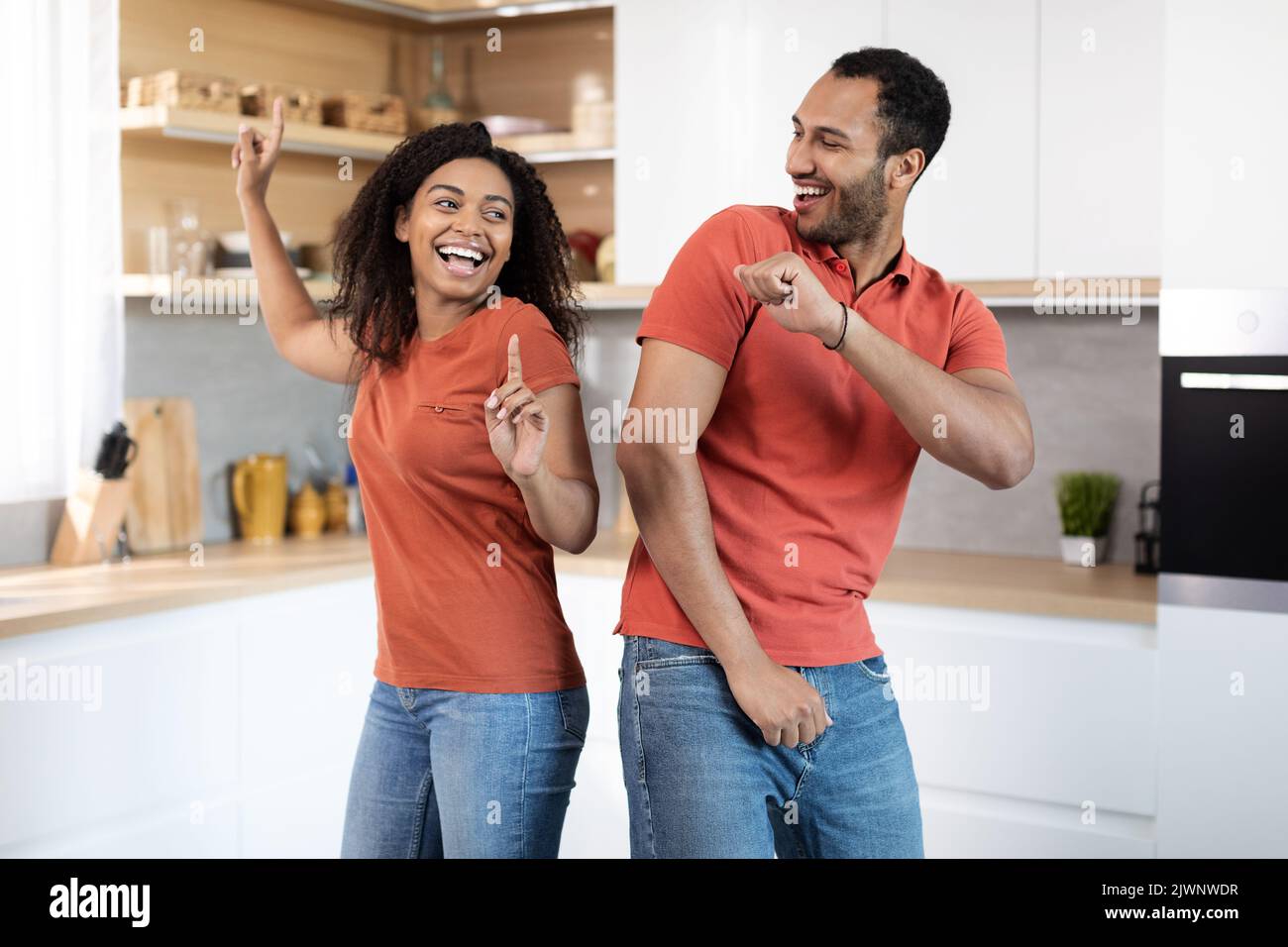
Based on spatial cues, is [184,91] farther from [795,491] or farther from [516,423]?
[795,491]

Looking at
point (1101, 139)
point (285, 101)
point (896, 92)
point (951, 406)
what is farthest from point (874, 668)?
point (285, 101)

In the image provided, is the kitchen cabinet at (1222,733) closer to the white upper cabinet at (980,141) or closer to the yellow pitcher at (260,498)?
the white upper cabinet at (980,141)

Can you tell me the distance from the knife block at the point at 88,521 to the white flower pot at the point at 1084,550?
5.88ft

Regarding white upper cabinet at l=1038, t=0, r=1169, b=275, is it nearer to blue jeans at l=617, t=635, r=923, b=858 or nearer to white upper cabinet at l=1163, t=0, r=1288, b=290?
white upper cabinet at l=1163, t=0, r=1288, b=290

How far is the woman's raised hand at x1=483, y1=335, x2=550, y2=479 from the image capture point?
138 cm

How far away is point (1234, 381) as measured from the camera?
2.39 metres

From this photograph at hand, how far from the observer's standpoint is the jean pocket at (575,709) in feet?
5.10

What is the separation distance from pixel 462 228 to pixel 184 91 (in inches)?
55.9

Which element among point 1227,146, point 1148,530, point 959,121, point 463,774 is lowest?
point 463,774

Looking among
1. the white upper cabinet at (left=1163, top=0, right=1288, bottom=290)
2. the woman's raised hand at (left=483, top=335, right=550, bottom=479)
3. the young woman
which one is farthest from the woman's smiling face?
the white upper cabinet at (left=1163, top=0, right=1288, bottom=290)

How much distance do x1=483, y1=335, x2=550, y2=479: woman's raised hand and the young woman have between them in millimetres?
20

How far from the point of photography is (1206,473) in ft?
7.94

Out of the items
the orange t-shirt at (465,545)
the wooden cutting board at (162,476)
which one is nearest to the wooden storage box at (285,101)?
the wooden cutting board at (162,476)

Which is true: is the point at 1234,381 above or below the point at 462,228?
below
